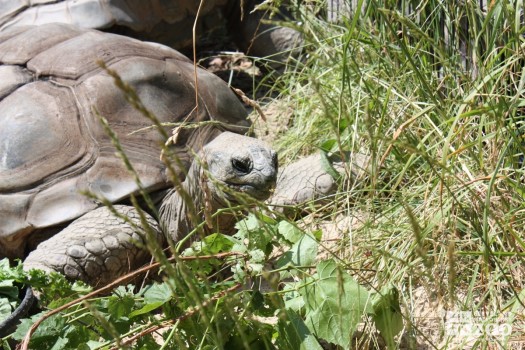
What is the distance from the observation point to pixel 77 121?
3686mm

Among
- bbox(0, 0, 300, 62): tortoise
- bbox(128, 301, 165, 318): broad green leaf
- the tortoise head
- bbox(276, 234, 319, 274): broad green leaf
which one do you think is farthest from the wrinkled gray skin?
bbox(0, 0, 300, 62): tortoise

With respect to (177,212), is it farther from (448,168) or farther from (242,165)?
(448,168)

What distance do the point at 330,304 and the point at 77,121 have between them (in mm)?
1909

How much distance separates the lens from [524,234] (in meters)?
2.49

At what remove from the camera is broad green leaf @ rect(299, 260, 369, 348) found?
82.4 inches

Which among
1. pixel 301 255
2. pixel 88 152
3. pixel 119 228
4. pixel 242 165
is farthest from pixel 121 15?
pixel 301 255

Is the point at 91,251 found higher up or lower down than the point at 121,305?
lower down

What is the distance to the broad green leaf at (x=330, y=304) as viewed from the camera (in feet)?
6.86

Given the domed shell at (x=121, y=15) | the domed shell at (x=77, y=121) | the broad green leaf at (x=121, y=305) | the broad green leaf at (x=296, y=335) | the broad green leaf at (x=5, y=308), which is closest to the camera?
the broad green leaf at (x=296, y=335)

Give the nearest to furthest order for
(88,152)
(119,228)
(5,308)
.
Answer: (5,308), (119,228), (88,152)

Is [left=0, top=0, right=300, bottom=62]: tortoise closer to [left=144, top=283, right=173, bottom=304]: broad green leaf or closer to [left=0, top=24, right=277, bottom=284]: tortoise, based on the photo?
[left=0, top=24, right=277, bottom=284]: tortoise

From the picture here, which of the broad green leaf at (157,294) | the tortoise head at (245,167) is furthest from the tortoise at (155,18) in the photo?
the broad green leaf at (157,294)

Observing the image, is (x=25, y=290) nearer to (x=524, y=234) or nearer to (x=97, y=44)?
(x=524, y=234)

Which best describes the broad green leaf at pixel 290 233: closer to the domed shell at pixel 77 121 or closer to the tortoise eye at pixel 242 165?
the tortoise eye at pixel 242 165
